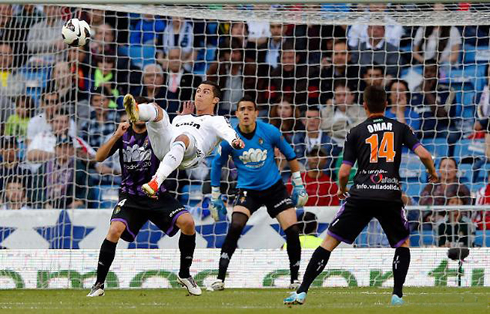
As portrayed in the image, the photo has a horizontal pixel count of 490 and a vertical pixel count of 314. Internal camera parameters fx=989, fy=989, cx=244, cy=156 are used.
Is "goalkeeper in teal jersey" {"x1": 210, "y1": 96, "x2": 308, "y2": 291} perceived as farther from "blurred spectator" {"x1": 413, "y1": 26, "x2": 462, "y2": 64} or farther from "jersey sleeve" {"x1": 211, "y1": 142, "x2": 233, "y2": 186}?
"blurred spectator" {"x1": 413, "y1": 26, "x2": 462, "y2": 64}

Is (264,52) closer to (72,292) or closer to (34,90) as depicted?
(34,90)

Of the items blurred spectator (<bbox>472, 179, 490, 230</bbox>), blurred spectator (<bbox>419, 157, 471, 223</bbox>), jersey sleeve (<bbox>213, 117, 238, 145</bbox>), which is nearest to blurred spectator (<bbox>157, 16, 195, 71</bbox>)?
blurred spectator (<bbox>419, 157, 471, 223</bbox>)

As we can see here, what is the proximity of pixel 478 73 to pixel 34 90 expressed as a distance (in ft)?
23.4

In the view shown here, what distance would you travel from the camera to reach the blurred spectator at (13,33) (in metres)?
15.7

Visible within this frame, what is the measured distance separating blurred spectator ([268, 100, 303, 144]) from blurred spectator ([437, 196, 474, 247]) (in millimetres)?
3114

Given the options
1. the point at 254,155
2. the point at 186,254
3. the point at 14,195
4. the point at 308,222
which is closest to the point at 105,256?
the point at 186,254

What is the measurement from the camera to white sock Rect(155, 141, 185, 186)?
9250mm

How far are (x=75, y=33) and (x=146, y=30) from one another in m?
6.68

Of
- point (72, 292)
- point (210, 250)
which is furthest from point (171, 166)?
point (210, 250)

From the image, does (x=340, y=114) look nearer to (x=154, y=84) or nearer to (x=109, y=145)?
(x=154, y=84)

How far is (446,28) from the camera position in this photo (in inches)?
654

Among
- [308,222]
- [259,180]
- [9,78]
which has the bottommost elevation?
[308,222]

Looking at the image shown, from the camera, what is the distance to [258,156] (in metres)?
11.9

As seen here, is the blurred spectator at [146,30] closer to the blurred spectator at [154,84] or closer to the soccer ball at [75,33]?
the blurred spectator at [154,84]
